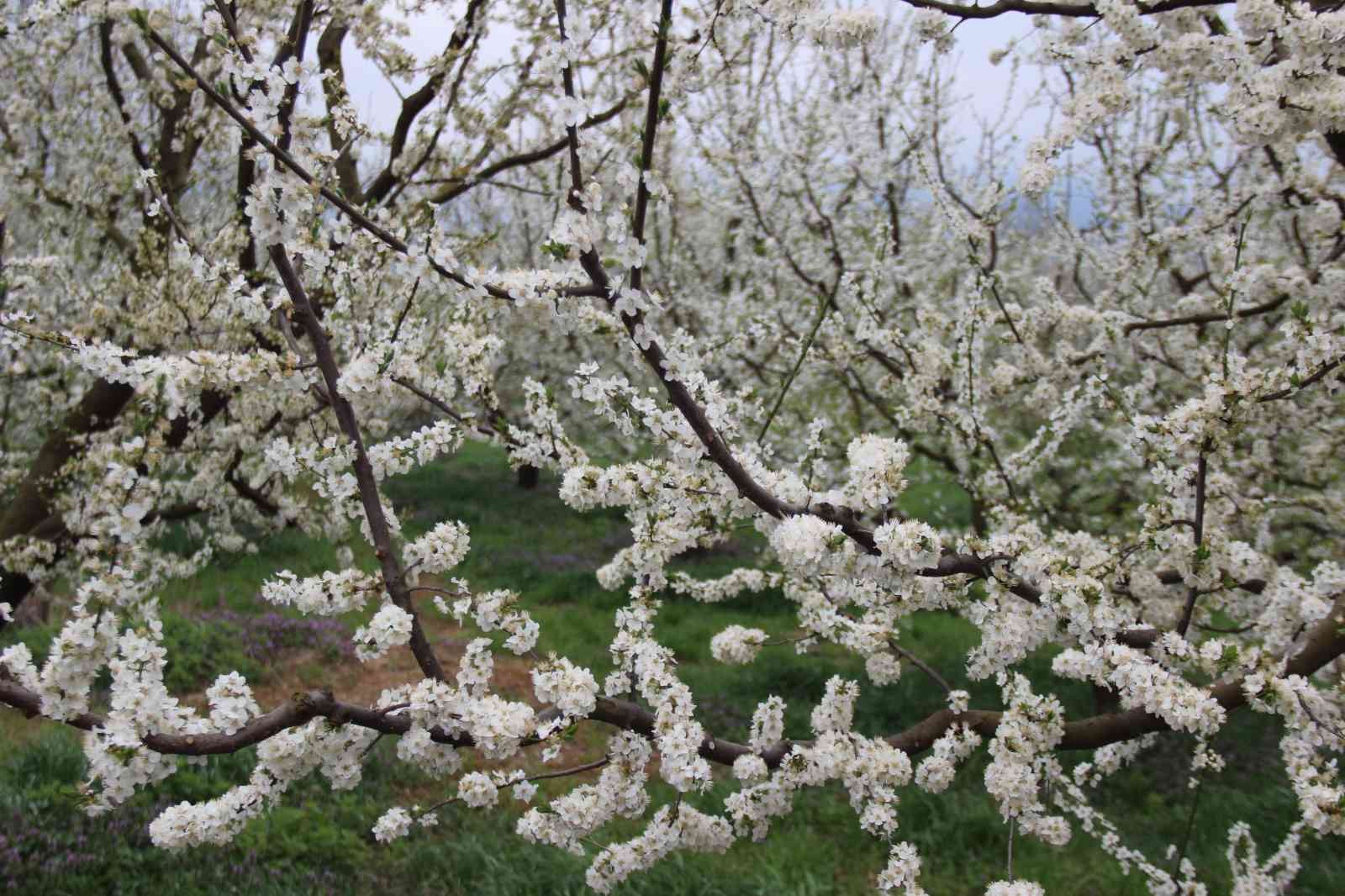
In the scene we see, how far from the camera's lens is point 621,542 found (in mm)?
12945

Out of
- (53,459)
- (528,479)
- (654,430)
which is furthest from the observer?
(528,479)

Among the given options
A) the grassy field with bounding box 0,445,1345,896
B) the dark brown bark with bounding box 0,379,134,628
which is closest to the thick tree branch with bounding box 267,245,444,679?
the grassy field with bounding box 0,445,1345,896

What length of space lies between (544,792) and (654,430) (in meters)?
4.76

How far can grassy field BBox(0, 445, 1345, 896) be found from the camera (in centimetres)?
481

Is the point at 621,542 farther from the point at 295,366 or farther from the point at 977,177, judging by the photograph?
the point at 295,366

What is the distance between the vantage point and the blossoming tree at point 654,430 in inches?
83.0

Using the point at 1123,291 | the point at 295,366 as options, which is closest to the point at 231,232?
the point at 295,366

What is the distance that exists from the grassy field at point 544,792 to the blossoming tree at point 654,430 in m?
0.57

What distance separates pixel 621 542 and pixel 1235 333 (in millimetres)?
8325

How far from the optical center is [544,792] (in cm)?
625

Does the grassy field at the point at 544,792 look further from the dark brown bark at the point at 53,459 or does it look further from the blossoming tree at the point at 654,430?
the dark brown bark at the point at 53,459

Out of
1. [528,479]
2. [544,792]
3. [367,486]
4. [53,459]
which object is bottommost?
[544,792]

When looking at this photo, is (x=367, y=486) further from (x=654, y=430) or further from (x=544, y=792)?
(x=544, y=792)

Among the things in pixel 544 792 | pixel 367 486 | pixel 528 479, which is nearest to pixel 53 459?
pixel 544 792
